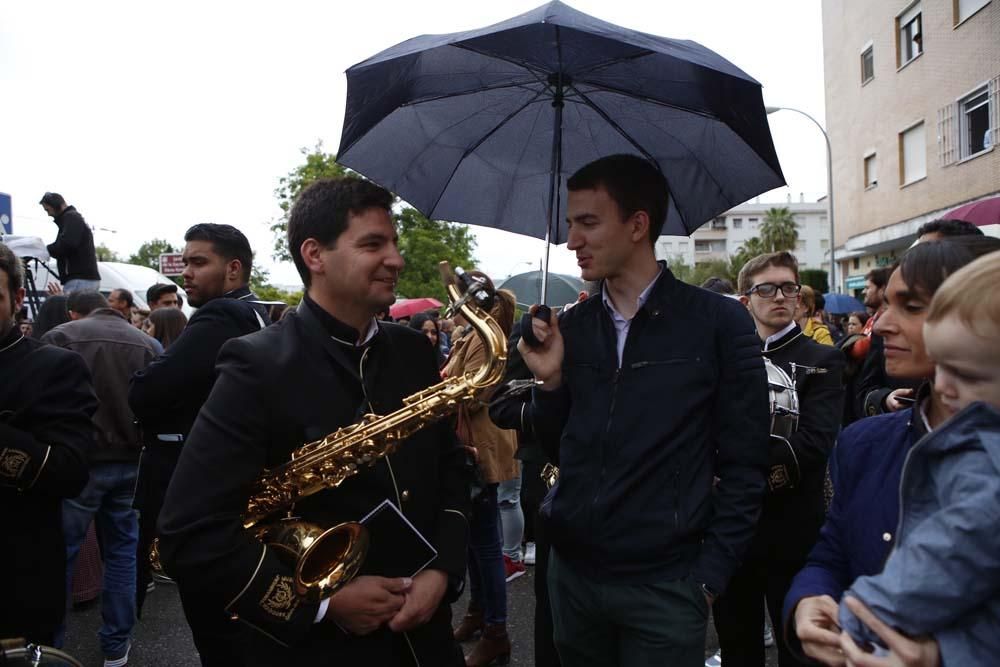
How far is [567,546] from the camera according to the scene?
7.79ft

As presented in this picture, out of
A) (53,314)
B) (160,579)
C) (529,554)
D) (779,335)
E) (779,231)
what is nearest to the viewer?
(779,335)

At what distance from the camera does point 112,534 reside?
440 cm

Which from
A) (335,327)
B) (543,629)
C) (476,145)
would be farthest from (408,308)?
(335,327)

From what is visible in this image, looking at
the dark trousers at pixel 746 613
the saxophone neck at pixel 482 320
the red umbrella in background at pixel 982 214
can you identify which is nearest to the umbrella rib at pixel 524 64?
the saxophone neck at pixel 482 320

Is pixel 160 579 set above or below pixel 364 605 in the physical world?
below

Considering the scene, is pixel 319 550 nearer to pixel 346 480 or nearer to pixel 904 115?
pixel 346 480

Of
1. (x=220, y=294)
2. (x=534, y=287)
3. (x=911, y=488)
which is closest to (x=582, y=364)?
(x=911, y=488)

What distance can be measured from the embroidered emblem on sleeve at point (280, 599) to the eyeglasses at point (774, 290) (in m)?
2.71

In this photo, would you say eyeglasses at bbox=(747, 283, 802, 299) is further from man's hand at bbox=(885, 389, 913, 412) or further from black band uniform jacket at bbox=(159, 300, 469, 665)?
black band uniform jacket at bbox=(159, 300, 469, 665)

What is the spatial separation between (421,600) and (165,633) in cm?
372

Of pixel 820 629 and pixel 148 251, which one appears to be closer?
pixel 820 629

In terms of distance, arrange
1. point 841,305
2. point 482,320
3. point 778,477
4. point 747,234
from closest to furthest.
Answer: point 482,320, point 778,477, point 841,305, point 747,234

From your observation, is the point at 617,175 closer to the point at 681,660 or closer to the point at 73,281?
the point at 681,660

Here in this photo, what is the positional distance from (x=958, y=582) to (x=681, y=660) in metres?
1.18
